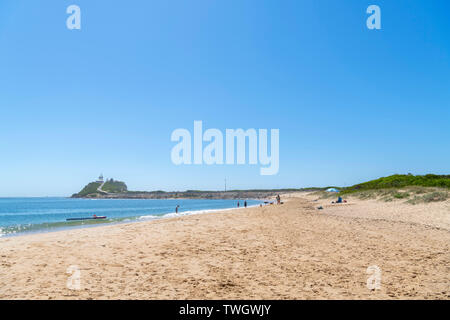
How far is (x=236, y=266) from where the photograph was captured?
784cm

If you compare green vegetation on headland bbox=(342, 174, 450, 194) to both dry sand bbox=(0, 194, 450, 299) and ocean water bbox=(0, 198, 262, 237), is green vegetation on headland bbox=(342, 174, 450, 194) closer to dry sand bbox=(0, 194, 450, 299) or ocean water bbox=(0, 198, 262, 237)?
dry sand bbox=(0, 194, 450, 299)

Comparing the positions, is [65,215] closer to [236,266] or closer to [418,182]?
[236,266]

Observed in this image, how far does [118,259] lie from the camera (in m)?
8.79

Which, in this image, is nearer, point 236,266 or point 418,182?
point 236,266

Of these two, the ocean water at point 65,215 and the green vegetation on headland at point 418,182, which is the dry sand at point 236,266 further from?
the green vegetation on headland at point 418,182

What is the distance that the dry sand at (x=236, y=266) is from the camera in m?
5.85

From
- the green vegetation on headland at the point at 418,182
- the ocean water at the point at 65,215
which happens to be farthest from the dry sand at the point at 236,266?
the green vegetation on headland at the point at 418,182

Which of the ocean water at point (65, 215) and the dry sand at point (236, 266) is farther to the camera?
the ocean water at point (65, 215)

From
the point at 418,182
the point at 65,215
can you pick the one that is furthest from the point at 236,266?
the point at 65,215

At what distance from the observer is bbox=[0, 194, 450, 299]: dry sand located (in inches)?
230

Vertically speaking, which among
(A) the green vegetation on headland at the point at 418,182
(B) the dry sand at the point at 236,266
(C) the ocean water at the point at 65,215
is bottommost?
(C) the ocean water at the point at 65,215

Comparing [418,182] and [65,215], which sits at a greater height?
[418,182]
